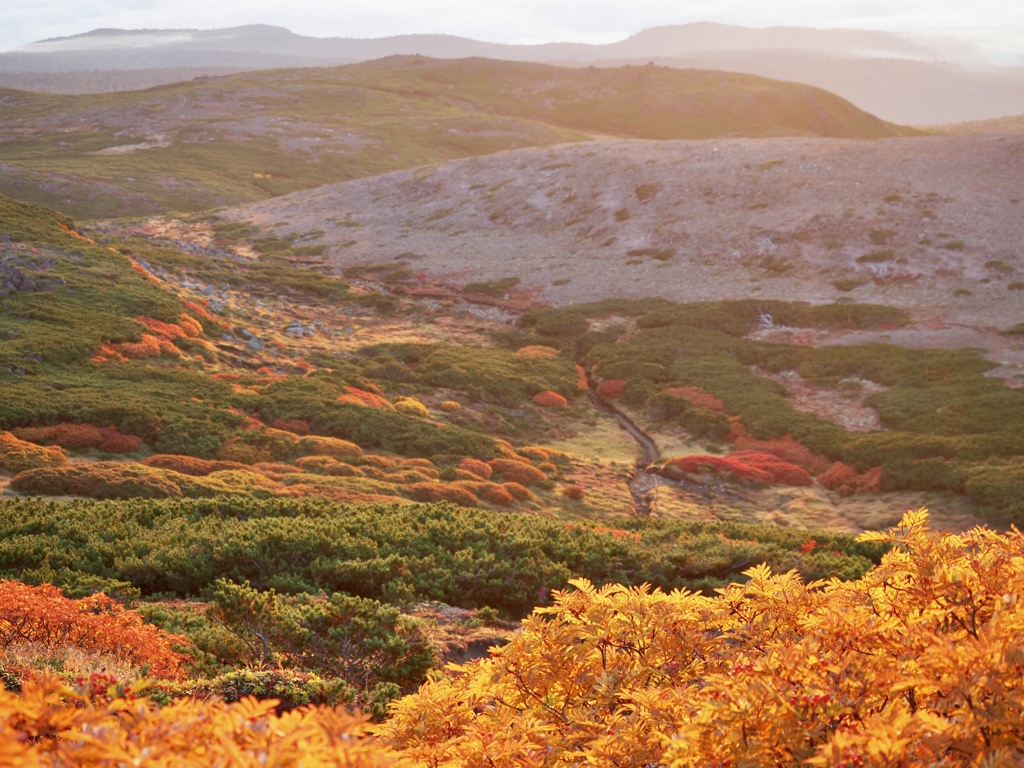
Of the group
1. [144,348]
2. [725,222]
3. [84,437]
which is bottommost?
[84,437]

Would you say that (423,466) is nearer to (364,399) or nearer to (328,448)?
(328,448)

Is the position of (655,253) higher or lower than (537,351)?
higher

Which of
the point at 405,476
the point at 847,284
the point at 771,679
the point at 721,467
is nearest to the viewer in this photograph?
the point at 771,679

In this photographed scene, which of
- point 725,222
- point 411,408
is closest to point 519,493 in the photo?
point 411,408

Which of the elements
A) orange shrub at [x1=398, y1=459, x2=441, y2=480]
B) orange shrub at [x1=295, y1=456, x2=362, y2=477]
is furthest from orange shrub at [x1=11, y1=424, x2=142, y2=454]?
orange shrub at [x1=398, y1=459, x2=441, y2=480]

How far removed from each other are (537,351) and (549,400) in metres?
7.96

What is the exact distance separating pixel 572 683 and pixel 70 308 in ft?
125

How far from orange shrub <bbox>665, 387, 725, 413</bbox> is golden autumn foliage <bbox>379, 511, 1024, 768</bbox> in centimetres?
3199

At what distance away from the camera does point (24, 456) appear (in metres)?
20.9

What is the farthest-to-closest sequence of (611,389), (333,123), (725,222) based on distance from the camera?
(333,123) < (725,222) < (611,389)

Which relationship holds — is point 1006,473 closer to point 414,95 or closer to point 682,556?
point 682,556

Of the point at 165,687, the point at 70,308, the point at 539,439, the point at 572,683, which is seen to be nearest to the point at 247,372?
the point at 70,308

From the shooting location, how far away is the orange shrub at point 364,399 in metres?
34.0

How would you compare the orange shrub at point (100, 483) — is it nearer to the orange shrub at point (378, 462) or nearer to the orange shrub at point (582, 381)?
the orange shrub at point (378, 462)
